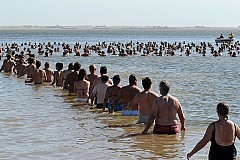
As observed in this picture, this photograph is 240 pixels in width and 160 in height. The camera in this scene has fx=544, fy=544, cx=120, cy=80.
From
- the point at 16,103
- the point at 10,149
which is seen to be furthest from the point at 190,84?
the point at 10,149

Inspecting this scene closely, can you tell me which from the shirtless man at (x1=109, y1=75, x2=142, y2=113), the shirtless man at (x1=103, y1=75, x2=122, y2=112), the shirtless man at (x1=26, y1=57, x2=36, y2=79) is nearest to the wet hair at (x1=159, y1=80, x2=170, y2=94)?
the shirtless man at (x1=109, y1=75, x2=142, y2=113)

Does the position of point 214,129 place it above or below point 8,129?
above

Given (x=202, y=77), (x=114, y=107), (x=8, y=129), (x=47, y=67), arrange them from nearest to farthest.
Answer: (x=8, y=129) < (x=114, y=107) < (x=47, y=67) < (x=202, y=77)

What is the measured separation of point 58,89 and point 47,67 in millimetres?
1978

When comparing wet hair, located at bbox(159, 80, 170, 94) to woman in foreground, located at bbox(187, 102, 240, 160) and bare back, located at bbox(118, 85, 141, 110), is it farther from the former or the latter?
bare back, located at bbox(118, 85, 141, 110)

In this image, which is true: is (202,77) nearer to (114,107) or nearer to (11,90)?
(11,90)

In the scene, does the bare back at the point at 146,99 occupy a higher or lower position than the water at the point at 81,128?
higher

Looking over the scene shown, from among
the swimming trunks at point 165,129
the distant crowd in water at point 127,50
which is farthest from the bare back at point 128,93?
the distant crowd in water at point 127,50

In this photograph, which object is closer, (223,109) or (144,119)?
(223,109)

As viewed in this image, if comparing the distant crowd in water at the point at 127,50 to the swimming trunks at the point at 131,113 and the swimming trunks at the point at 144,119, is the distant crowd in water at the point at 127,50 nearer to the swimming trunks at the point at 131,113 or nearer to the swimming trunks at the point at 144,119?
the swimming trunks at the point at 131,113

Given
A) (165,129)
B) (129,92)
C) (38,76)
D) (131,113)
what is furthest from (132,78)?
(38,76)

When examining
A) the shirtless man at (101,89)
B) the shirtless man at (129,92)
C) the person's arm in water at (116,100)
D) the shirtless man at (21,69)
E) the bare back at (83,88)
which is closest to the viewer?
the shirtless man at (129,92)

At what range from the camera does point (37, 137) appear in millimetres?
11852

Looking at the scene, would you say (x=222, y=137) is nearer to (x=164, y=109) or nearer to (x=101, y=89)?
(x=164, y=109)
